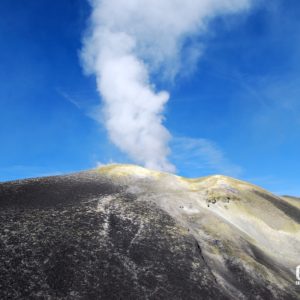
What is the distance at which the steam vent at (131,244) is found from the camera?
37469 millimetres

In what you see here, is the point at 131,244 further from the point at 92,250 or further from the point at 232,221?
the point at 232,221

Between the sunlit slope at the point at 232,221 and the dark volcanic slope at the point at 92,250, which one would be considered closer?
the dark volcanic slope at the point at 92,250

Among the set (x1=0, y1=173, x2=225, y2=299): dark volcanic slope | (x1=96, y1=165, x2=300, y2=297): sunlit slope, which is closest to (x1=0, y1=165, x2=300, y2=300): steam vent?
(x1=0, y1=173, x2=225, y2=299): dark volcanic slope

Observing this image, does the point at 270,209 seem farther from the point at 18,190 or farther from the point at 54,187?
the point at 18,190

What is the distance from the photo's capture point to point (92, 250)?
4203cm

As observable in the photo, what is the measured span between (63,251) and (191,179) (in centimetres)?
4942

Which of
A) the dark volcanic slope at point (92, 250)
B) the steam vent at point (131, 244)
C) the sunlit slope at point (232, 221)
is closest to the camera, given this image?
the dark volcanic slope at point (92, 250)

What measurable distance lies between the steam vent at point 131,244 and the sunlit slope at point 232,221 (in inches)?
8.9

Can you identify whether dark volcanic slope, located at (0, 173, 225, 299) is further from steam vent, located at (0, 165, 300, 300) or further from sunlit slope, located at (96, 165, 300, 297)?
sunlit slope, located at (96, 165, 300, 297)

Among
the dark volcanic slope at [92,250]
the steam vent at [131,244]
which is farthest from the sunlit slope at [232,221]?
the dark volcanic slope at [92,250]

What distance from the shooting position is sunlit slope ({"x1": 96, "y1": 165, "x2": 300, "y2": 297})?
160ft

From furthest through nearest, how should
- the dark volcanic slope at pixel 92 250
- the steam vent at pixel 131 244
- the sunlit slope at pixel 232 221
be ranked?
the sunlit slope at pixel 232 221 → the steam vent at pixel 131 244 → the dark volcanic slope at pixel 92 250

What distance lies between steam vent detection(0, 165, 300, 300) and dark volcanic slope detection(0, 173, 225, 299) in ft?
0.34

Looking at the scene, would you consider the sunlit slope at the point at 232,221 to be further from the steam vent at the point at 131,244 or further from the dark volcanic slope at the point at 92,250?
the dark volcanic slope at the point at 92,250
